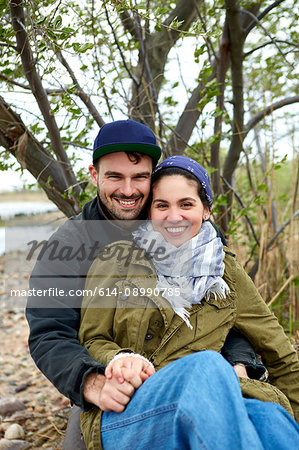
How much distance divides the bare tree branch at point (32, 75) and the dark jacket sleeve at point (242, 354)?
143cm

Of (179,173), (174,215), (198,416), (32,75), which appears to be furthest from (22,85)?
(198,416)

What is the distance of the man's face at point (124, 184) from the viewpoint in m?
2.00

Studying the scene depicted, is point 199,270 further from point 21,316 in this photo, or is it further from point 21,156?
point 21,316

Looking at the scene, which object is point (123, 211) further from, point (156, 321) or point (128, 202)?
point (156, 321)

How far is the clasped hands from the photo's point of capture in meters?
1.44

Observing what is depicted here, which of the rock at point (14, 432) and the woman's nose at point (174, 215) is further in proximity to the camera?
the rock at point (14, 432)

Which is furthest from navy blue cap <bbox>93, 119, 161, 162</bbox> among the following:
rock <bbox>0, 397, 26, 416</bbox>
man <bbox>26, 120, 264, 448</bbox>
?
rock <bbox>0, 397, 26, 416</bbox>

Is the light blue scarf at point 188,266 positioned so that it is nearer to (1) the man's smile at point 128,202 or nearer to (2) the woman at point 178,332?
(2) the woman at point 178,332

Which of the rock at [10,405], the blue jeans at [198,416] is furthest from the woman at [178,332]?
the rock at [10,405]

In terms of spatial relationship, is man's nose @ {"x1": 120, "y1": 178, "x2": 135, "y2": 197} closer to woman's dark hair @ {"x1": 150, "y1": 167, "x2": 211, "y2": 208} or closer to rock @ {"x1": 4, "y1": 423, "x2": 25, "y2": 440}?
woman's dark hair @ {"x1": 150, "y1": 167, "x2": 211, "y2": 208}

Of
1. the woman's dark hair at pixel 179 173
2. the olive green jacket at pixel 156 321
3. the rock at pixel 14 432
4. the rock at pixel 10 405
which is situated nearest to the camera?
the olive green jacket at pixel 156 321

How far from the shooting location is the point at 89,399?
1528 mm

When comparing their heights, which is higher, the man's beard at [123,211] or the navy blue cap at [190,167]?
the navy blue cap at [190,167]

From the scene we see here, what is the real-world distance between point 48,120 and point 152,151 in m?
0.75
